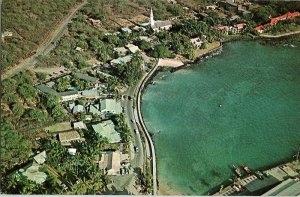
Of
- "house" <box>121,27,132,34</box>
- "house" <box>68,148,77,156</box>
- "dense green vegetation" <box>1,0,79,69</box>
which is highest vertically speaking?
"dense green vegetation" <box>1,0,79,69</box>

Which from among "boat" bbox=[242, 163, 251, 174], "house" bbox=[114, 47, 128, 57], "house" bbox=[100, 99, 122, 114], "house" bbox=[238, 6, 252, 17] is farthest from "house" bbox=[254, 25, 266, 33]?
"boat" bbox=[242, 163, 251, 174]

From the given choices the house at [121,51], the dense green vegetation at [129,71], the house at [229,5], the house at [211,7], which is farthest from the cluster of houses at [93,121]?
the house at [229,5]

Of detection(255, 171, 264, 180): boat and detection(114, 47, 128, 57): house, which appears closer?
detection(255, 171, 264, 180): boat

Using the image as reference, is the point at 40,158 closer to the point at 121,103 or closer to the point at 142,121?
the point at 142,121

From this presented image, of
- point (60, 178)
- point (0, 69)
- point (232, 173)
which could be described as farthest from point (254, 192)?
point (0, 69)

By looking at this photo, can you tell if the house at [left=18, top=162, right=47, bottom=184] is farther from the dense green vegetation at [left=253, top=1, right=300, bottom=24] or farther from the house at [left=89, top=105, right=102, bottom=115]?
the dense green vegetation at [left=253, top=1, right=300, bottom=24]

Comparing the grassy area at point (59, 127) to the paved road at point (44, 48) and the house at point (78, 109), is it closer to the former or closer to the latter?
the house at point (78, 109)

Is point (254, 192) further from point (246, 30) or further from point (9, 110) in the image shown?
point (246, 30)
